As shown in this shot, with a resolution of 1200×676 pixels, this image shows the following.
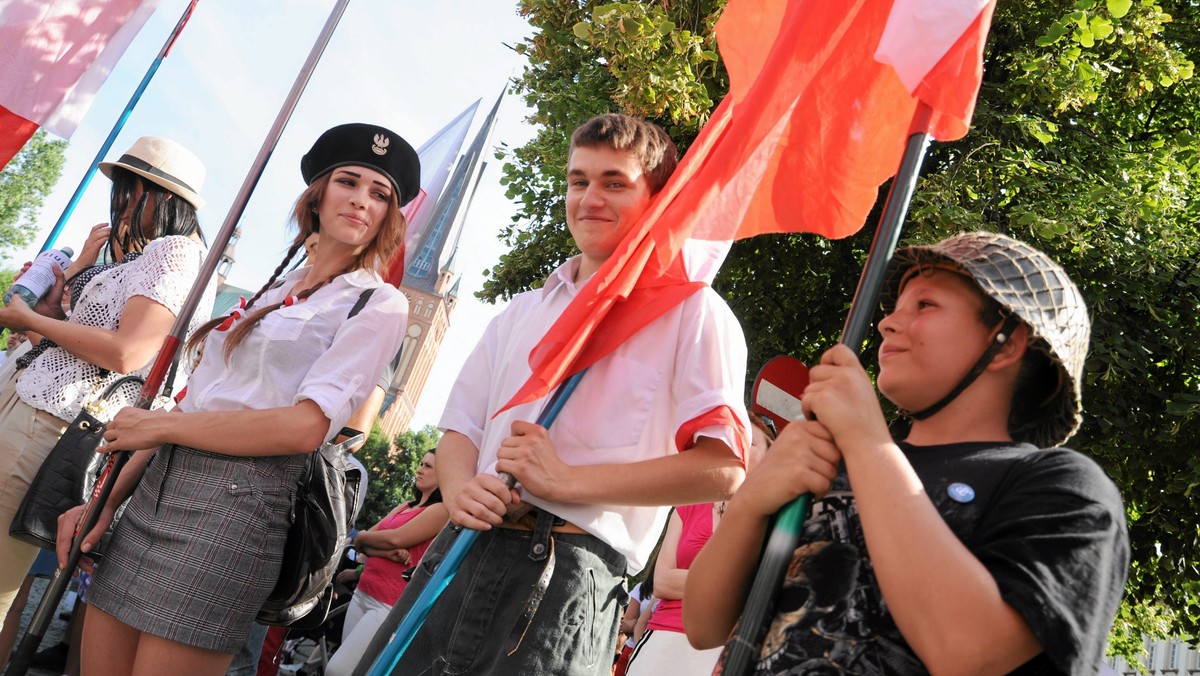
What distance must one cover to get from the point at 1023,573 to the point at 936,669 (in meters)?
0.19

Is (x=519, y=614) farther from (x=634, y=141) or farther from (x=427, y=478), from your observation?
(x=427, y=478)

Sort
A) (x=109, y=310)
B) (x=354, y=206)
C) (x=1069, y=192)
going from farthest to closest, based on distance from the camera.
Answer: (x=1069, y=192), (x=109, y=310), (x=354, y=206)

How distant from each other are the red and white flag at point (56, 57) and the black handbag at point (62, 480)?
118cm

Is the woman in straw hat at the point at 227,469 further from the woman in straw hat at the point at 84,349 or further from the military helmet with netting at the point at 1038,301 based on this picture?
the military helmet with netting at the point at 1038,301

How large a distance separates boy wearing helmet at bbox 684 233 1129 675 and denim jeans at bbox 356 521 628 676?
1.29 ft

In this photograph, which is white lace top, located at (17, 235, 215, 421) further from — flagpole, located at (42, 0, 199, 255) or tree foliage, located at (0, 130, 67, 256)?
tree foliage, located at (0, 130, 67, 256)

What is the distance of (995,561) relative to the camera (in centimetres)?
162

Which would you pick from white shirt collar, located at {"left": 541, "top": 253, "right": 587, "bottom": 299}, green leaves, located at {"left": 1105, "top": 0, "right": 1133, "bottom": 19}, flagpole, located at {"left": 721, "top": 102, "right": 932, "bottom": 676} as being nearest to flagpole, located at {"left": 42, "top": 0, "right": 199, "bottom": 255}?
white shirt collar, located at {"left": 541, "top": 253, "right": 587, "bottom": 299}

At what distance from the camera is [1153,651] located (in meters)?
42.5

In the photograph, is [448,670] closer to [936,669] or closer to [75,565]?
[936,669]

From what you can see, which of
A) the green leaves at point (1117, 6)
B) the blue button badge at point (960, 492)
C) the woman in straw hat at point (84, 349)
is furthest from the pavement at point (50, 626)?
the green leaves at point (1117, 6)

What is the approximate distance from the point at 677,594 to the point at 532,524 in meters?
2.10

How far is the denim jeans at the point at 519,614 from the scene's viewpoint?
234 cm

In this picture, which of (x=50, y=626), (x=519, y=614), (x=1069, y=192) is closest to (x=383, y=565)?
(x=50, y=626)
